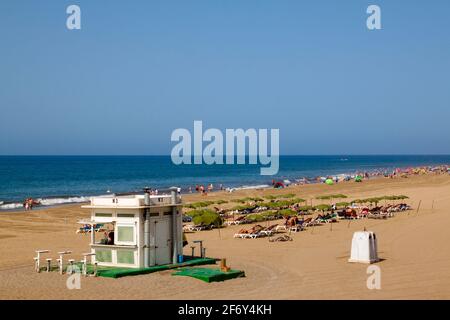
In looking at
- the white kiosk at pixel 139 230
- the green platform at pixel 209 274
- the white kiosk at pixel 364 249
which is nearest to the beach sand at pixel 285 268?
the green platform at pixel 209 274

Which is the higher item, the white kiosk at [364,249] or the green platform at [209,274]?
the white kiosk at [364,249]

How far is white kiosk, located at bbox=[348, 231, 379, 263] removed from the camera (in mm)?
17172

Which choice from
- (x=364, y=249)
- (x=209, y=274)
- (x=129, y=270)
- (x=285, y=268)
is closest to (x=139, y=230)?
(x=129, y=270)

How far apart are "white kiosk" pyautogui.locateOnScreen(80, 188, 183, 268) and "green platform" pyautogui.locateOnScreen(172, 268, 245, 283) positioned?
0.98 m

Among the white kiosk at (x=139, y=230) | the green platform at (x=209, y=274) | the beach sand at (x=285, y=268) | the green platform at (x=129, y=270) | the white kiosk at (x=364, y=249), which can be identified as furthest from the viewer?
the white kiosk at (x=364, y=249)

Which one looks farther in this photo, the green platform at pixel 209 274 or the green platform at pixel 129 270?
the green platform at pixel 129 270

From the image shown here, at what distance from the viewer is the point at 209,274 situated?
1530cm

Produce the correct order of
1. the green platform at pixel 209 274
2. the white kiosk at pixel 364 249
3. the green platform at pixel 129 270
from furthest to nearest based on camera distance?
the white kiosk at pixel 364 249
the green platform at pixel 129 270
the green platform at pixel 209 274

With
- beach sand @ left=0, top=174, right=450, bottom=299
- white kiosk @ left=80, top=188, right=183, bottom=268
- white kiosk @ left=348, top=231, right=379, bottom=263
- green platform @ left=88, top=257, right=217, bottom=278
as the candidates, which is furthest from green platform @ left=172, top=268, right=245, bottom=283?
white kiosk @ left=348, top=231, right=379, bottom=263

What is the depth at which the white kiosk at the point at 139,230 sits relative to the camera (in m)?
16.3

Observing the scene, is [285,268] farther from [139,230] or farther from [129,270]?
[129,270]

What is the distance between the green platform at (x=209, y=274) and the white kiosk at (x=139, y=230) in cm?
98

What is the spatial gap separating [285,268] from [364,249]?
224 centimetres

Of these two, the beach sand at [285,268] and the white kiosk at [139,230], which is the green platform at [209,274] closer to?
the beach sand at [285,268]
